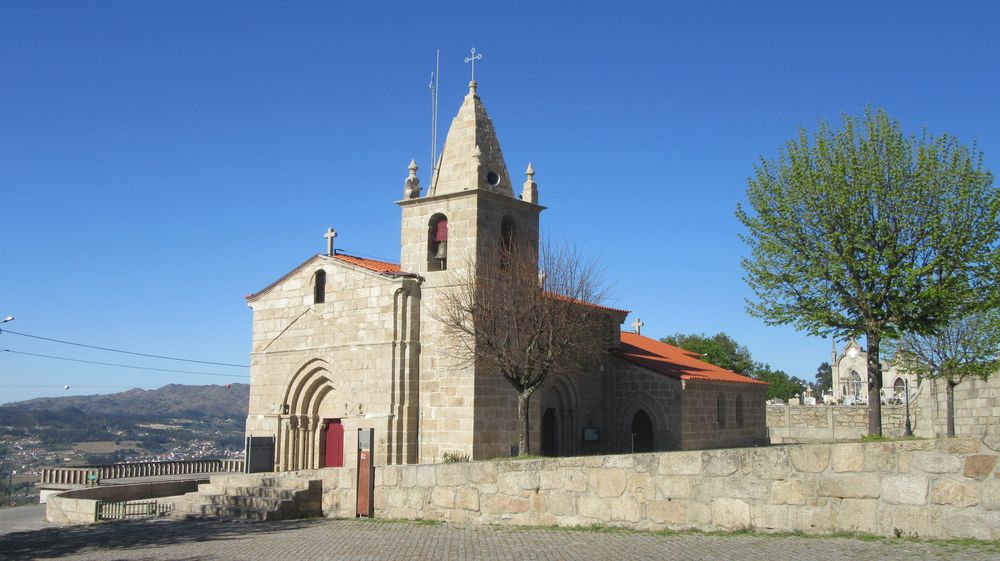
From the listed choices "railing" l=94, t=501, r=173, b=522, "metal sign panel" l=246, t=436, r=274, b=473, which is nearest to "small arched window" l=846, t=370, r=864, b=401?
"metal sign panel" l=246, t=436, r=274, b=473

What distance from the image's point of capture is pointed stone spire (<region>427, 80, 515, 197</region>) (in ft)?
96.7

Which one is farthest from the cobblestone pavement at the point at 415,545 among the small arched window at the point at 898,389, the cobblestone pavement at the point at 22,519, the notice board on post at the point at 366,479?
the small arched window at the point at 898,389

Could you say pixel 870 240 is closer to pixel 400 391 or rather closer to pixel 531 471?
pixel 531 471

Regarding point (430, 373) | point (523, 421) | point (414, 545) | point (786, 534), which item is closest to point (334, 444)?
point (430, 373)

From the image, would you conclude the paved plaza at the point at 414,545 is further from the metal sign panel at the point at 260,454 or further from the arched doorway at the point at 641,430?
the arched doorway at the point at 641,430

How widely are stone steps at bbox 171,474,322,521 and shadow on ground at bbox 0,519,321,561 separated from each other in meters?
1.12

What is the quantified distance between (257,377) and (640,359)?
14.9 metres

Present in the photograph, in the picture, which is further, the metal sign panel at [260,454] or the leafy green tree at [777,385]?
the leafy green tree at [777,385]

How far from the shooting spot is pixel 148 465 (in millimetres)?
37656

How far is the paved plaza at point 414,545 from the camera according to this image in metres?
11.2

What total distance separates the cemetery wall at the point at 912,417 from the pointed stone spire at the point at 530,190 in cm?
1504

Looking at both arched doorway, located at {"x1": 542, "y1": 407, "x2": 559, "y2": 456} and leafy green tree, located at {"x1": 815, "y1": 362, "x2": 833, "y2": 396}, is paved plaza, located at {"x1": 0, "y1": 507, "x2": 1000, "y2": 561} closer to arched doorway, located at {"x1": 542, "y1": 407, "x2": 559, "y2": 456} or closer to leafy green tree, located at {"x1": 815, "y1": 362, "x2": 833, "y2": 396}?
arched doorway, located at {"x1": 542, "y1": 407, "x2": 559, "y2": 456}

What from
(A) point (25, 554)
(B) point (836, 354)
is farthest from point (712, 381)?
(B) point (836, 354)

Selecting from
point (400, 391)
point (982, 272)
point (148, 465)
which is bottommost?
point (148, 465)
